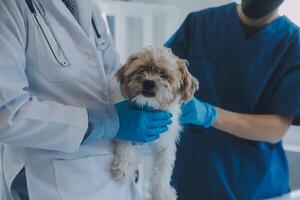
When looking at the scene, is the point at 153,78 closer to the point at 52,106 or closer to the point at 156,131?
the point at 156,131

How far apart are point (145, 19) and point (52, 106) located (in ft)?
6.60

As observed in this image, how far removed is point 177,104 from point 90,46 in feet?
1.15

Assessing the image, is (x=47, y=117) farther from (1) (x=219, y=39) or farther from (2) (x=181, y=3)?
(2) (x=181, y=3)

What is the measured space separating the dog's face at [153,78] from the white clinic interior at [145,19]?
151 centimetres

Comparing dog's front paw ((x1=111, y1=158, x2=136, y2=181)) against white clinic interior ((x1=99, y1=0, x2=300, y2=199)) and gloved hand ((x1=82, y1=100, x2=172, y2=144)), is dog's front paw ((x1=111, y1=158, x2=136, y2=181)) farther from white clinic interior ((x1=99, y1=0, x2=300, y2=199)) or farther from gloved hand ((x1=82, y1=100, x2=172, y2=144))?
white clinic interior ((x1=99, y1=0, x2=300, y2=199))

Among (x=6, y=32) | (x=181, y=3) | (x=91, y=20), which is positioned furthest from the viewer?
(x=181, y=3)

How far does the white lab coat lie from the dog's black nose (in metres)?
0.15

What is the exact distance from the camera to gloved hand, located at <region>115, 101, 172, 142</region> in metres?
1.06

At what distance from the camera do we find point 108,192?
3.56 ft

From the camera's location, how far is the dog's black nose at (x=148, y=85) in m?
1.03

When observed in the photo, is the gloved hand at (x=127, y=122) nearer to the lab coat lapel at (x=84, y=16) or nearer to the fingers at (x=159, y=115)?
the fingers at (x=159, y=115)

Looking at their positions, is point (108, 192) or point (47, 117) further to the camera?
point (108, 192)

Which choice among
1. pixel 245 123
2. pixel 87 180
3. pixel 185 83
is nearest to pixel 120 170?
pixel 87 180

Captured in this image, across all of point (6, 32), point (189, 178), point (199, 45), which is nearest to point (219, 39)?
point (199, 45)
